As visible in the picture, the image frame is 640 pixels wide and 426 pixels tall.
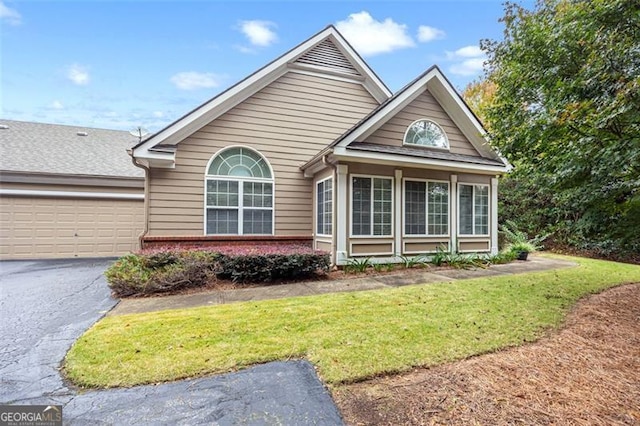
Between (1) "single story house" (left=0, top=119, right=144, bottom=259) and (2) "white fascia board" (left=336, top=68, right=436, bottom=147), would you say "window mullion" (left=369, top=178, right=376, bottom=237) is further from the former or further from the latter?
(1) "single story house" (left=0, top=119, right=144, bottom=259)

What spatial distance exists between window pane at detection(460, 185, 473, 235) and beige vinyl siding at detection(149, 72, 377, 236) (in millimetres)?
4347

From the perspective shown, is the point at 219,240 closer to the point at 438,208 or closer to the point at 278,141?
the point at 278,141

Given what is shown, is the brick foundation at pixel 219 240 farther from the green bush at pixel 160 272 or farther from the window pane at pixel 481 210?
the window pane at pixel 481 210

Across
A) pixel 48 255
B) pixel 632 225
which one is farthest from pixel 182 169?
pixel 632 225

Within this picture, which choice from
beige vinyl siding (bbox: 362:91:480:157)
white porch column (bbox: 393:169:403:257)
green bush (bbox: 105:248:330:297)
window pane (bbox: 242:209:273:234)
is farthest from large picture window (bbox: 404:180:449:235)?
window pane (bbox: 242:209:273:234)

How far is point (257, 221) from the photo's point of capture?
9289 millimetres

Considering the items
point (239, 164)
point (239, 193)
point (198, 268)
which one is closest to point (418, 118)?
point (239, 164)

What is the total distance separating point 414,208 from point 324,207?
276 cm

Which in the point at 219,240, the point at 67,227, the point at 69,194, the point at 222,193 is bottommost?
the point at 219,240

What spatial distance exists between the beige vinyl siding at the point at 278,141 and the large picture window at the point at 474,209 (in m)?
4.48

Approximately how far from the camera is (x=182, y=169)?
862 centimetres

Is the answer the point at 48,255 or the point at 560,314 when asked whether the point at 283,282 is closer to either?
the point at 560,314

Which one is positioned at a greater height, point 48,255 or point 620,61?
point 620,61

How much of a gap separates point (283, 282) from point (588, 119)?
20.1ft
